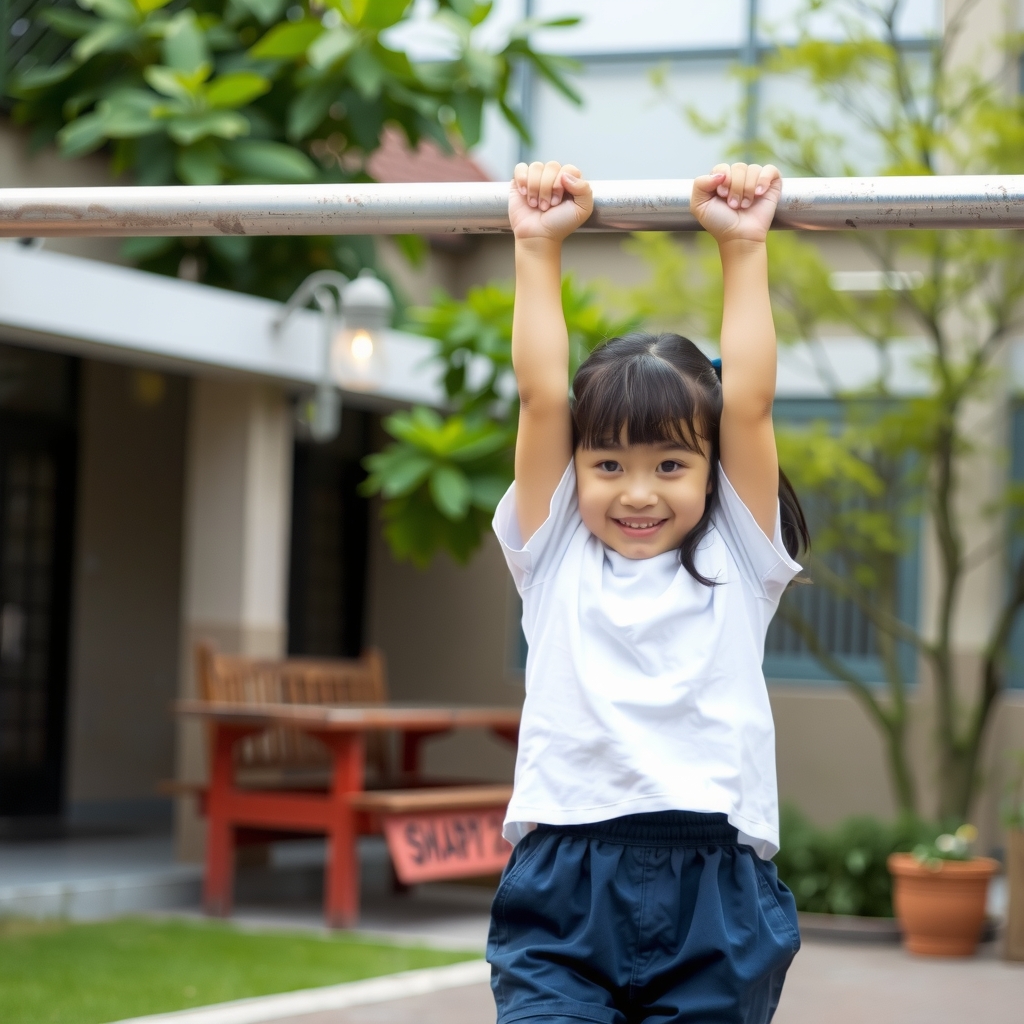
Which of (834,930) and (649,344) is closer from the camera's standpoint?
(649,344)

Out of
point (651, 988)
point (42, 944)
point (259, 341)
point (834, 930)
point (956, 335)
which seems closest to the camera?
point (651, 988)

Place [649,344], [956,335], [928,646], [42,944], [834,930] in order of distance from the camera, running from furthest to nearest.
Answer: [956,335]
[928,646]
[834,930]
[42,944]
[649,344]

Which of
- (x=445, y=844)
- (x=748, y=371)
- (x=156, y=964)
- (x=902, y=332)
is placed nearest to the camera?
(x=748, y=371)

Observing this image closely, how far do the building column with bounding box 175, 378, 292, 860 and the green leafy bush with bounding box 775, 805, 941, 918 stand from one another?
2.62 m

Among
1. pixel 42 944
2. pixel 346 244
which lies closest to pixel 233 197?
pixel 42 944

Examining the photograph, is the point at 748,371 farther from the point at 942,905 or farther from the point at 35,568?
the point at 35,568

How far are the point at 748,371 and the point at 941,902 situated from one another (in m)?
5.00

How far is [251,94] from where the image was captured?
287 inches

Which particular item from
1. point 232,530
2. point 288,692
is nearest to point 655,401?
point 288,692

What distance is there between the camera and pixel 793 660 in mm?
9836

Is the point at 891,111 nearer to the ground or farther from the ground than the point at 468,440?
farther from the ground

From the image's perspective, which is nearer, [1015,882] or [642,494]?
[642,494]

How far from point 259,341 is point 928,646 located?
3.48m

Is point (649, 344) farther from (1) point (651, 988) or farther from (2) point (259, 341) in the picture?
(2) point (259, 341)
